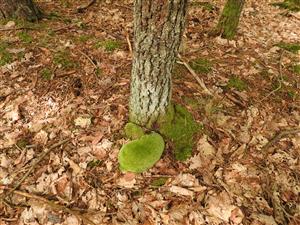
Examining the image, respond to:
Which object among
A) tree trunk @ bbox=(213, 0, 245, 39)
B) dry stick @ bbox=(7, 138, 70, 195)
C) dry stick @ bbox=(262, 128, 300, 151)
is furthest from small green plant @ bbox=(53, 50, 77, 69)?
dry stick @ bbox=(262, 128, 300, 151)

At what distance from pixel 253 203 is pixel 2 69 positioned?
322 cm

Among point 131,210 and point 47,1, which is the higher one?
point 47,1

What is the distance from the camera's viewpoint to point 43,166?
2.92m

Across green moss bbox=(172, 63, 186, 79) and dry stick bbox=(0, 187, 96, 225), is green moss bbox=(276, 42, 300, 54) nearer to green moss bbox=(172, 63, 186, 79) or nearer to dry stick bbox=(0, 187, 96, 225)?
green moss bbox=(172, 63, 186, 79)

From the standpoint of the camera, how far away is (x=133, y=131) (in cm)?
309

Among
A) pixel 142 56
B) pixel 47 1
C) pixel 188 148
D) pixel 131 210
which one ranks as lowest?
pixel 131 210

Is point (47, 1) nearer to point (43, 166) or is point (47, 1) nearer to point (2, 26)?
point (2, 26)

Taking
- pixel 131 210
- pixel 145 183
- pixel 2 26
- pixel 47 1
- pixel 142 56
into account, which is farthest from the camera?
pixel 47 1

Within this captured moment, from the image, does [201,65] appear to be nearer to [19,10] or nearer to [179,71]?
[179,71]

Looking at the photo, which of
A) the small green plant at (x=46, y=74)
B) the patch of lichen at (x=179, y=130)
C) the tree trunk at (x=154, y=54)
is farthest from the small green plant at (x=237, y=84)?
the small green plant at (x=46, y=74)

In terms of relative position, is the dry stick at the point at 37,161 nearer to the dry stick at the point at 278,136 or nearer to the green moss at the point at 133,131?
the green moss at the point at 133,131

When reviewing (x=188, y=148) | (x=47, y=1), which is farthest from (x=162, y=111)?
(x=47, y=1)

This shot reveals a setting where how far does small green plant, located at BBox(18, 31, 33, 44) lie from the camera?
158 inches

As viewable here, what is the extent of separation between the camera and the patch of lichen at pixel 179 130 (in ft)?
9.98
